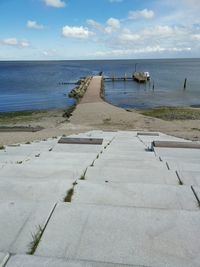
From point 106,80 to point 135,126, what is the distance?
152 ft

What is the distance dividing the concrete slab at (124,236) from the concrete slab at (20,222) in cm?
11

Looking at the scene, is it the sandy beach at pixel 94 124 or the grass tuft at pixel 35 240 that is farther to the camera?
the sandy beach at pixel 94 124

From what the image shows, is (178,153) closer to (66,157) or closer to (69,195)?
(66,157)

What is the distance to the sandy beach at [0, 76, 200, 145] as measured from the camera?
16.9m

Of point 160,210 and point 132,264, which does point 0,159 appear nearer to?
point 160,210

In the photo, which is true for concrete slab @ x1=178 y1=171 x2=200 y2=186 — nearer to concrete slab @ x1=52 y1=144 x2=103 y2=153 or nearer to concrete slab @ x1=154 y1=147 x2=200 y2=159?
concrete slab @ x1=154 y1=147 x2=200 y2=159

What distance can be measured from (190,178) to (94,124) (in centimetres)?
1729

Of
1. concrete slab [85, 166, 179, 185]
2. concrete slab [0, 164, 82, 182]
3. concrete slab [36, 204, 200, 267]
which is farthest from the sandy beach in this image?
concrete slab [36, 204, 200, 267]

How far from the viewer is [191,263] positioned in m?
1.99

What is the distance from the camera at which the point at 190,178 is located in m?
3.94

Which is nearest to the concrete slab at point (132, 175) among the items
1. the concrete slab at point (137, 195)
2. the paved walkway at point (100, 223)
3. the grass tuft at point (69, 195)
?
the paved walkway at point (100, 223)

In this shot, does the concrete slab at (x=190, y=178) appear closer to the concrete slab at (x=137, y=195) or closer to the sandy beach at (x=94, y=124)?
the concrete slab at (x=137, y=195)

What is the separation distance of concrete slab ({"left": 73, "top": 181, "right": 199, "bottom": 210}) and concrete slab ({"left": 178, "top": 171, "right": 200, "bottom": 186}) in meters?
0.43

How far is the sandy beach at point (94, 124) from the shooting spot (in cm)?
1688
